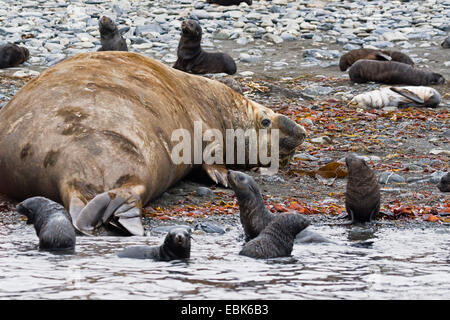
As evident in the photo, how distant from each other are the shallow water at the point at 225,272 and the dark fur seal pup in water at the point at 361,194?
0.79 m

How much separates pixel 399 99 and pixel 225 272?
8.55 metres

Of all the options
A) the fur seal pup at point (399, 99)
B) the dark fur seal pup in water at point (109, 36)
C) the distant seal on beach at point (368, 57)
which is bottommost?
the fur seal pup at point (399, 99)

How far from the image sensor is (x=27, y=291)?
13.1 feet

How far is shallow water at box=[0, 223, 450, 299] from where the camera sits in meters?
4.03

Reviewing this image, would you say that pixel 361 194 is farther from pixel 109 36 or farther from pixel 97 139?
pixel 109 36

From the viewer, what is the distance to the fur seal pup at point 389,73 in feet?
46.4

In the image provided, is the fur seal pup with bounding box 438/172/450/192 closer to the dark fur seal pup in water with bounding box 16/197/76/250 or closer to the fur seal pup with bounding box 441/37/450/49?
the dark fur seal pup in water with bounding box 16/197/76/250

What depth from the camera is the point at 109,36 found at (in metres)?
15.6

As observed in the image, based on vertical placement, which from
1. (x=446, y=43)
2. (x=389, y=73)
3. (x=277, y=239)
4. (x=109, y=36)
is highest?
(x=109, y=36)

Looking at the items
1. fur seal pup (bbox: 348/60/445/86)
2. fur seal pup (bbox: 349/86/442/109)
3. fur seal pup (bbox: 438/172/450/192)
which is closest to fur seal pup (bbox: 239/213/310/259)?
fur seal pup (bbox: 438/172/450/192)

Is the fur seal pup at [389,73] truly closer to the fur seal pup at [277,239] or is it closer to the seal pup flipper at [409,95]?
the seal pup flipper at [409,95]

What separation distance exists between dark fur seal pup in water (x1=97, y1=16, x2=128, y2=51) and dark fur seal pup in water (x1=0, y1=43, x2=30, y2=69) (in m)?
1.50

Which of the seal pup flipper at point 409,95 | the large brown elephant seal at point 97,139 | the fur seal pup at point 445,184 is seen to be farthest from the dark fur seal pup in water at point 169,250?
the seal pup flipper at point 409,95

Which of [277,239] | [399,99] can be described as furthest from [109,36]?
[277,239]
